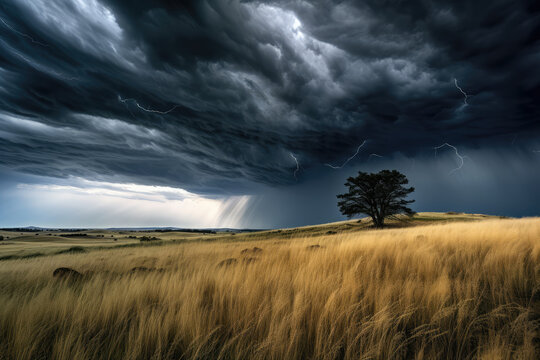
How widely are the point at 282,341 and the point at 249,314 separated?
0.51m

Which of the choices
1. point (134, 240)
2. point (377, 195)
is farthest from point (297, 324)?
point (134, 240)

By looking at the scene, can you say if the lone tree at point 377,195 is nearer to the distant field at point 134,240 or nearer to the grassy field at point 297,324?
the distant field at point 134,240

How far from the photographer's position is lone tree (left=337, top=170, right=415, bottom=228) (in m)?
31.0

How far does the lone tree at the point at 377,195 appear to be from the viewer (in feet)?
102

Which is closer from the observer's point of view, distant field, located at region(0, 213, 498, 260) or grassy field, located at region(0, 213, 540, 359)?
→ grassy field, located at region(0, 213, 540, 359)

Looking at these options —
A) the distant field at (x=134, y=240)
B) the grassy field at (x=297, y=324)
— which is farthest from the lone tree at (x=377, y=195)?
the grassy field at (x=297, y=324)

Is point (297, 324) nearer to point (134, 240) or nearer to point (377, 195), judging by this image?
point (377, 195)

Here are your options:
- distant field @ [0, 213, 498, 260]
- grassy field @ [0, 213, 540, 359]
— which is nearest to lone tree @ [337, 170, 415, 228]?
distant field @ [0, 213, 498, 260]

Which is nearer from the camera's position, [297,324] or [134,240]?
[297,324]

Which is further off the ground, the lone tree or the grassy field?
the lone tree

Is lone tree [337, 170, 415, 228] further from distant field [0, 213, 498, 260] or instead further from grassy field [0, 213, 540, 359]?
grassy field [0, 213, 540, 359]

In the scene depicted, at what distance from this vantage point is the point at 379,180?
31750 mm

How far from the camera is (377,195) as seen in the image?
1244 inches

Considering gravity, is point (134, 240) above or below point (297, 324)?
below
